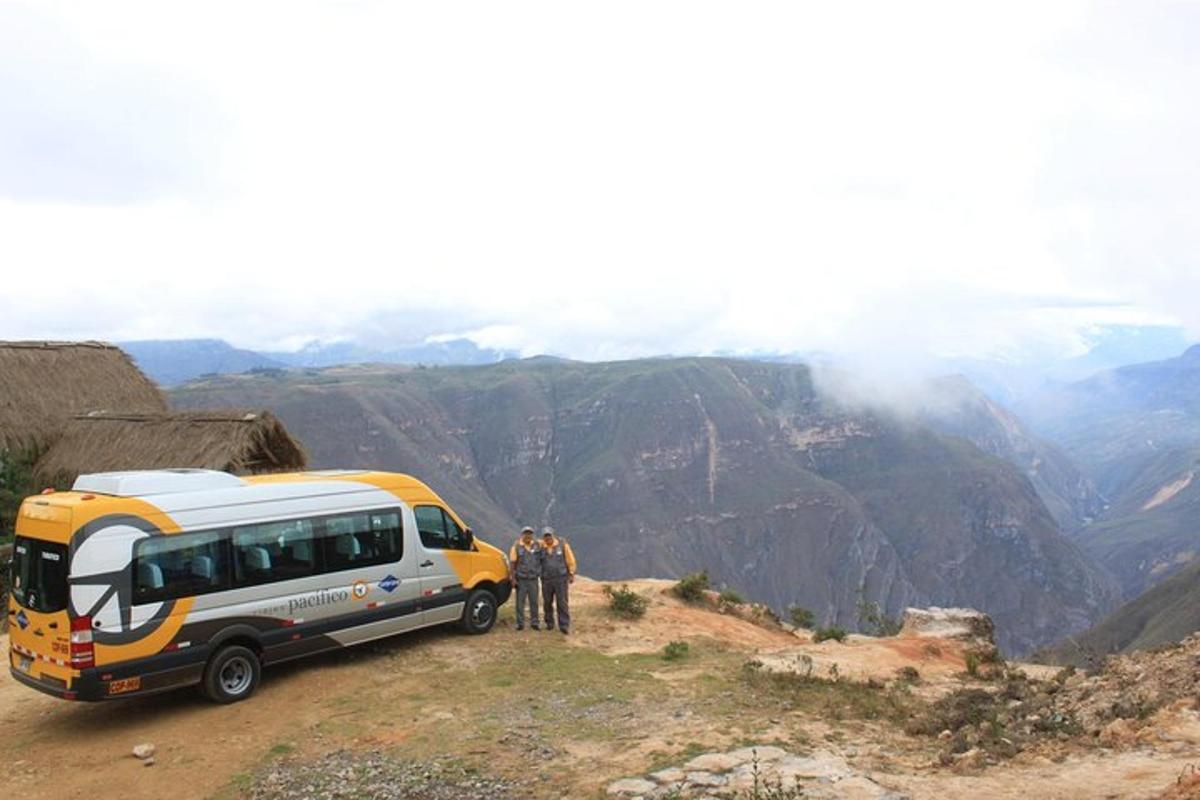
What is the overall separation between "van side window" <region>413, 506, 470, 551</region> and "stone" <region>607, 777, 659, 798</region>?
20.7 feet

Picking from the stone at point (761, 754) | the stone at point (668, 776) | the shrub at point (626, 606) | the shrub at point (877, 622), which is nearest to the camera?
the stone at point (668, 776)

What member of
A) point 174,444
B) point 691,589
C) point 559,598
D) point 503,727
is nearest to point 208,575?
point 503,727

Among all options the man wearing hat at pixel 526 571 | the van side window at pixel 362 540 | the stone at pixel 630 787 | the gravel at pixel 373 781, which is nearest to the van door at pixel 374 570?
the van side window at pixel 362 540

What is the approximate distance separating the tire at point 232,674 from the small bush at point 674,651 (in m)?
6.38

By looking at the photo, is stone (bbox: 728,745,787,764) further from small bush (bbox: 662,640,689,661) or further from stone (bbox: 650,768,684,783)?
small bush (bbox: 662,640,689,661)

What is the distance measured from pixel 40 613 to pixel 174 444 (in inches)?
561

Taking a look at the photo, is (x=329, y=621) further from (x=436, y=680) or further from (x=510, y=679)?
(x=510, y=679)

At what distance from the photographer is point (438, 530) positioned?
13.8 meters

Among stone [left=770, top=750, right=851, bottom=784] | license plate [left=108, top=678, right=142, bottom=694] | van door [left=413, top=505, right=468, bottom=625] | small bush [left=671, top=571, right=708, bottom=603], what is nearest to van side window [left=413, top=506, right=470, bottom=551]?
van door [left=413, top=505, right=468, bottom=625]

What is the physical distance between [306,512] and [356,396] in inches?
5579

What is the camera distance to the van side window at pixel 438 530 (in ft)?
44.4

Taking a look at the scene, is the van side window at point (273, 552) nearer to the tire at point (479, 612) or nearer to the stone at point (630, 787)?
the tire at point (479, 612)

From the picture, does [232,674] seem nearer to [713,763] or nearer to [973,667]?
[713,763]

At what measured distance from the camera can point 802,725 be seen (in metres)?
9.96
